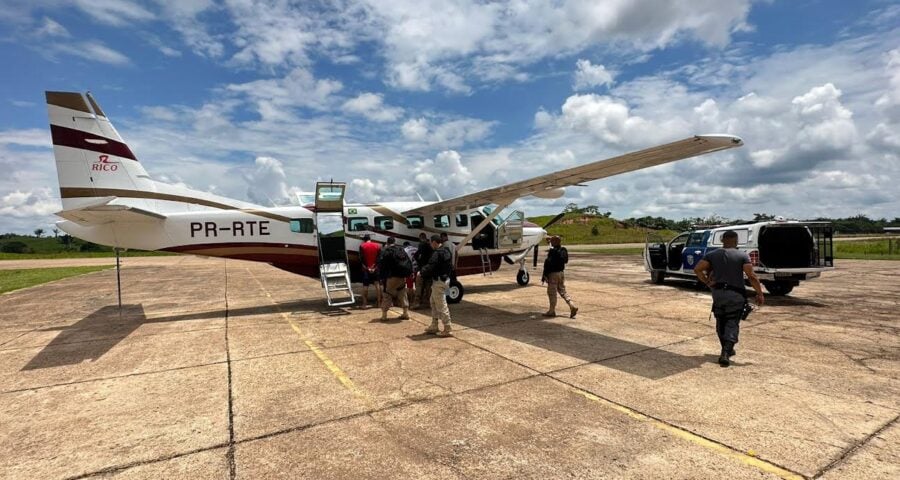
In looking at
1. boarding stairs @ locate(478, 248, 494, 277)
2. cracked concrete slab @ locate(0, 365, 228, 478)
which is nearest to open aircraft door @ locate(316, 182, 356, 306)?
boarding stairs @ locate(478, 248, 494, 277)

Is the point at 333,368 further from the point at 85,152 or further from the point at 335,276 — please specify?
the point at 85,152

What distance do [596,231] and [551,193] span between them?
66546 millimetres

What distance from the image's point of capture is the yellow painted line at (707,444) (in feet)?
11.5

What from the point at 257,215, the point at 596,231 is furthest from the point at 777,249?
the point at 596,231

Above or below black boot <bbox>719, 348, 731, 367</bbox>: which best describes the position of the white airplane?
above

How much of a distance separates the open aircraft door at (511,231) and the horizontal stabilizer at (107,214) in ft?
30.4

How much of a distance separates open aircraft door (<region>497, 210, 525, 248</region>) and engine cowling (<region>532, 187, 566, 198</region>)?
9.23ft

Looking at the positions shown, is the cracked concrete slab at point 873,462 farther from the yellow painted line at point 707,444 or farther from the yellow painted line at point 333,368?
the yellow painted line at point 333,368

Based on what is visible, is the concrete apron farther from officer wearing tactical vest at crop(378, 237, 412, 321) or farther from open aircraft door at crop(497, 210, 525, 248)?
open aircraft door at crop(497, 210, 525, 248)

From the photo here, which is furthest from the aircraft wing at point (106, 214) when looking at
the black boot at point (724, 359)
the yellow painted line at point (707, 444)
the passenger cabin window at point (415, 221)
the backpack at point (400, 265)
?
the black boot at point (724, 359)

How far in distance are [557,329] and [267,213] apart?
8.25 metres

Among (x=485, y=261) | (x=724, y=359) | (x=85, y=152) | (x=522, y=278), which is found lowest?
(x=724, y=359)

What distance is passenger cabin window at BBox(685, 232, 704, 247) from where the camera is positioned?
1431 cm

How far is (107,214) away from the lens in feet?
32.2
